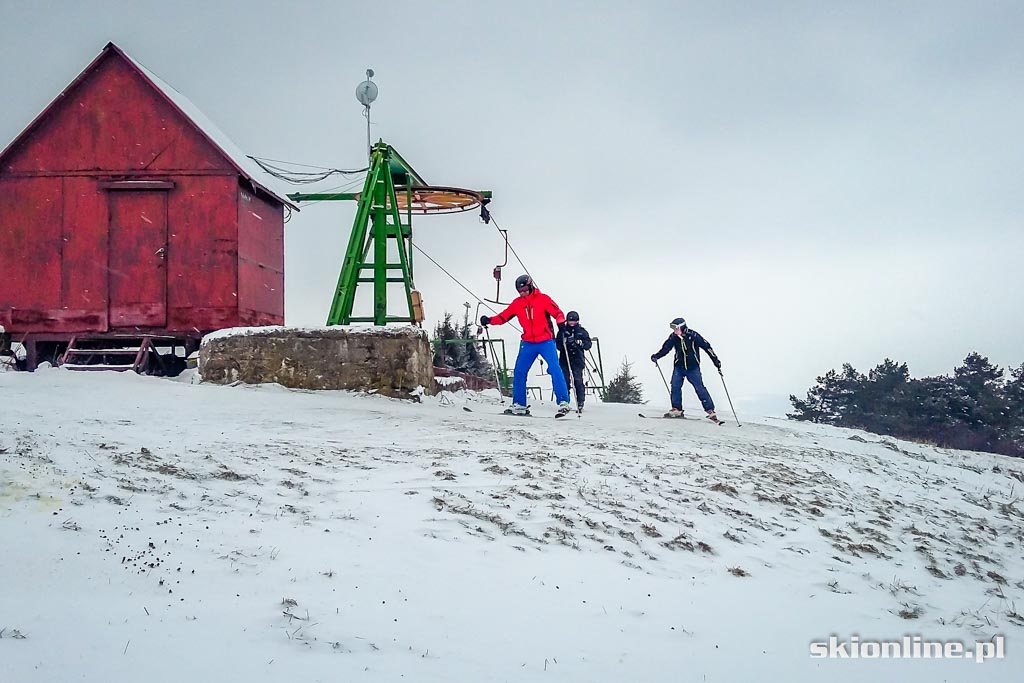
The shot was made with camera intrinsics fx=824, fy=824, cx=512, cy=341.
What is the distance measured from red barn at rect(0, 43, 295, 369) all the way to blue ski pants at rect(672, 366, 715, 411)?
7758mm

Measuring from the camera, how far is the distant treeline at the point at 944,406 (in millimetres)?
31953

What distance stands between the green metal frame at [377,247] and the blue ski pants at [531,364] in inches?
126

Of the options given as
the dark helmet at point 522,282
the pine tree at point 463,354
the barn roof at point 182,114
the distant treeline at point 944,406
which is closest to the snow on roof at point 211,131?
the barn roof at point 182,114

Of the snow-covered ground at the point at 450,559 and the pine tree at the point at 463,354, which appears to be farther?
the pine tree at the point at 463,354

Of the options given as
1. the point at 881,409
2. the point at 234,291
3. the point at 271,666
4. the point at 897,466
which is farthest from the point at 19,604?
the point at 881,409

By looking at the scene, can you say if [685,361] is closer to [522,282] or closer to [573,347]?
[573,347]

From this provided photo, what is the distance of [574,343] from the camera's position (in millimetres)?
14148

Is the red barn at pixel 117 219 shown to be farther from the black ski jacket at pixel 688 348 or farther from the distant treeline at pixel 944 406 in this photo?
the distant treeline at pixel 944 406

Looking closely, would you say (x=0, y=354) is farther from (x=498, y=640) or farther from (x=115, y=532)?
(x=498, y=640)

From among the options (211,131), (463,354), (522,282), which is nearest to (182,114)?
(211,131)

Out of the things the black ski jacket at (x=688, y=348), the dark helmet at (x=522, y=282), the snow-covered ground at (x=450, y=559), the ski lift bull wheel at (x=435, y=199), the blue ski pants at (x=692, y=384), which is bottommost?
the snow-covered ground at (x=450, y=559)

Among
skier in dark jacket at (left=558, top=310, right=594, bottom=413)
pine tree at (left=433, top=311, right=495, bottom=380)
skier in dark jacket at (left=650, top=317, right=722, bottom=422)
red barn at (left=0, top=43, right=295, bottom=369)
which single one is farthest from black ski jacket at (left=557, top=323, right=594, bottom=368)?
pine tree at (left=433, top=311, right=495, bottom=380)

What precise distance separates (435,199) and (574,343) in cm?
461

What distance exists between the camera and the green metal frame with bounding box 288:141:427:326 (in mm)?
14156
